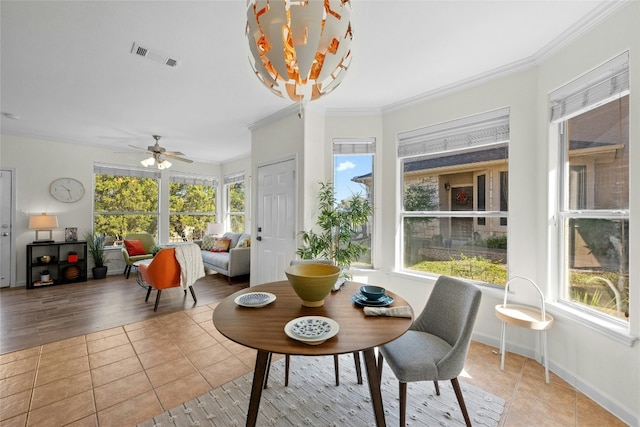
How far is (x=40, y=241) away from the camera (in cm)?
444

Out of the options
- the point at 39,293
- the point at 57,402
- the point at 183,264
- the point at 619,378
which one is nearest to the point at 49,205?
the point at 39,293

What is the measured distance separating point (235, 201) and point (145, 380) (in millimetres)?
4821

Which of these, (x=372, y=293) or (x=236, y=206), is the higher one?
(x=236, y=206)

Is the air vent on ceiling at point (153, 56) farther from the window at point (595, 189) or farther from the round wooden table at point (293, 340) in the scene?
the window at point (595, 189)

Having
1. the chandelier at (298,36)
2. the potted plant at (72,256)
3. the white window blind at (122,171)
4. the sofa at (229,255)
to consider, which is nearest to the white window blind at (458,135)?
the chandelier at (298,36)

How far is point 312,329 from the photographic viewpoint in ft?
3.69

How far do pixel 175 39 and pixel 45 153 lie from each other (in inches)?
173

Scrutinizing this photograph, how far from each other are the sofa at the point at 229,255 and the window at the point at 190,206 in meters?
0.59

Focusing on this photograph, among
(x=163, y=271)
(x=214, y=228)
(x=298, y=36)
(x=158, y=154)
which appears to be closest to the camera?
(x=298, y=36)

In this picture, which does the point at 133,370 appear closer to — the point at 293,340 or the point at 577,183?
the point at 293,340

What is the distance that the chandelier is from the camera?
3.22ft

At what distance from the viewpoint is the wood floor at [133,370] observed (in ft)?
5.47

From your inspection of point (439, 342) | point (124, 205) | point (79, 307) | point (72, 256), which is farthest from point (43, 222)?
point (439, 342)

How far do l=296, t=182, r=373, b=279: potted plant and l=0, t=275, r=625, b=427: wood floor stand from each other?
124cm
